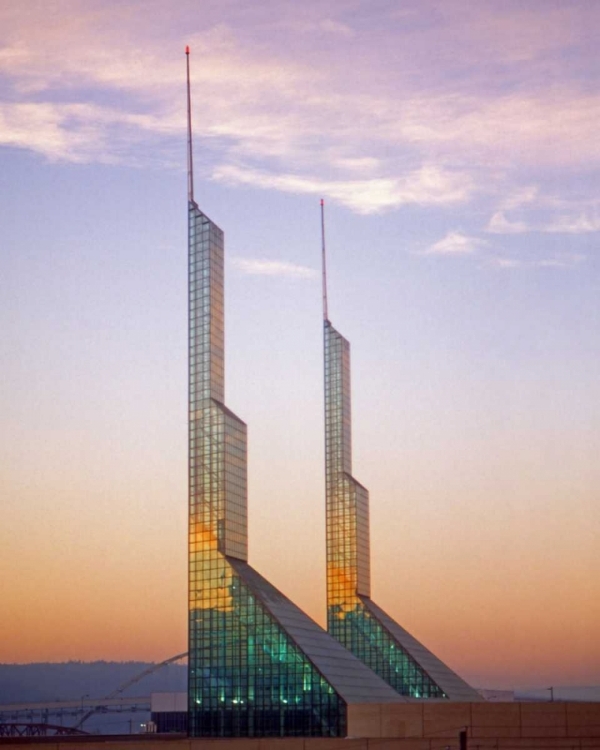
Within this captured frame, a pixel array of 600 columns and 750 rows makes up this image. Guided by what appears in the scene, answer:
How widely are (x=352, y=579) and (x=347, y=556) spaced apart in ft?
8.67

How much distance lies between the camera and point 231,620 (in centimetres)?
10831

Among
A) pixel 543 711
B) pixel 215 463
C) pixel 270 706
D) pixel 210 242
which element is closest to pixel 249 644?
pixel 270 706

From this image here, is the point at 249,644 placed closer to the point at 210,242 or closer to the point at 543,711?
the point at 543,711

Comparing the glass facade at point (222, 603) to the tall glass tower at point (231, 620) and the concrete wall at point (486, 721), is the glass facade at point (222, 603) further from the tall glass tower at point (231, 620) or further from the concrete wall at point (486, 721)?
the concrete wall at point (486, 721)

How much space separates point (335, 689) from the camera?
4075 inches

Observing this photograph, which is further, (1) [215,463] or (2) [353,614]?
(2) [353,614]

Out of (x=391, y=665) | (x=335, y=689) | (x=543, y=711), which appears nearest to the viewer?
(x=543, y=711)

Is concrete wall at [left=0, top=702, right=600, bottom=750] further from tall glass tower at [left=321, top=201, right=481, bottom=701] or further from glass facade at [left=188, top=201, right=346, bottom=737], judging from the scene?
tall glass tower at [left=321, top=201, right=481, bottom=701]

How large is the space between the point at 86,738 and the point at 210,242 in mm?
43978

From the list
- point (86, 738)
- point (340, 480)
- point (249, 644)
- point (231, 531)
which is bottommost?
point (86, 738)

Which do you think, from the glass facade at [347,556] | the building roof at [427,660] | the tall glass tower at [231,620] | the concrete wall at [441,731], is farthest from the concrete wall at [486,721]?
the glass facade at [347,556]

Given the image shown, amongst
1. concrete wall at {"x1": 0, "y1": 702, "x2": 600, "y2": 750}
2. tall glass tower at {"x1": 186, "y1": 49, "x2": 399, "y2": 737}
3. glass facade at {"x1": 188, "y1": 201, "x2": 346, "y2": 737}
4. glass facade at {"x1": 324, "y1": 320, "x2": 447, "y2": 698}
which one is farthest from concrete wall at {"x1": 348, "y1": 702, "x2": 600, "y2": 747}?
glass facade at {"x1": 324, "y1": 320, "x2": 447, "y2": 698}

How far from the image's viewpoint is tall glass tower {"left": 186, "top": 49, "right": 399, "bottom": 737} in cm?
10494

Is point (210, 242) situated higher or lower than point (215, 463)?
higher
